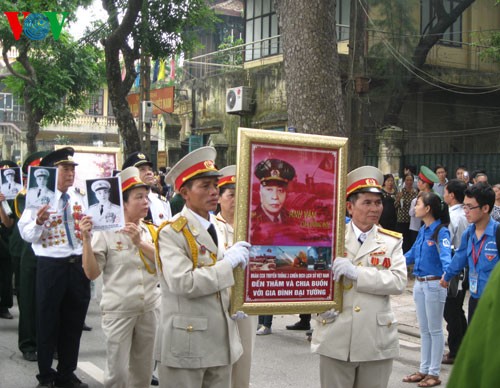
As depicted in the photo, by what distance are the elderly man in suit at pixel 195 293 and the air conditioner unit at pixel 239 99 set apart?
1678 centimetres

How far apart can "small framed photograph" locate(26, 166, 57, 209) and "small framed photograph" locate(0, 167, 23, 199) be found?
2.74 metres

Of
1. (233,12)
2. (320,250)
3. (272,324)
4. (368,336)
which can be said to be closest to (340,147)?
(320,250)

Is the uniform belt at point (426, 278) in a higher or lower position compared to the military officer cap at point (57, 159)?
lower

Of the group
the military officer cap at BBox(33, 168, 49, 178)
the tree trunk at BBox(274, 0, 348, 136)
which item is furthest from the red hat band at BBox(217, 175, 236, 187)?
the tree trunk at BBox(274, 0, 348, 136)

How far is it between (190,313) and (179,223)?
18.7 inches

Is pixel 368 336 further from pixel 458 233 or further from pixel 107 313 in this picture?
pixel 458 233

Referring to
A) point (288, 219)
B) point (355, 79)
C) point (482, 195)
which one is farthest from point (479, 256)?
point (355, 79)

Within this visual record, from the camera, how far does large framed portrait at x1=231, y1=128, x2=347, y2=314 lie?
11.8 feet

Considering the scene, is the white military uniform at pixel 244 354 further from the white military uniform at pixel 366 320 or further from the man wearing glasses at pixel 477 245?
the man wearing glasses at pixel 477 245

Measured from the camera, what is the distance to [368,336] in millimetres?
3984

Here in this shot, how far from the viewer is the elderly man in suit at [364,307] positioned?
397 centimetres

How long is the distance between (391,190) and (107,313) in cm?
865

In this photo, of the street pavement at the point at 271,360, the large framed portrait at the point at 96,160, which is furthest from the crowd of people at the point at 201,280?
the large framed portrait at the point at 96,160

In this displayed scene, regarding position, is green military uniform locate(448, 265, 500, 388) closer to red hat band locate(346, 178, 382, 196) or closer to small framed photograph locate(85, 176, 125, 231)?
red hat band locate(346, 178, 382, 196)
